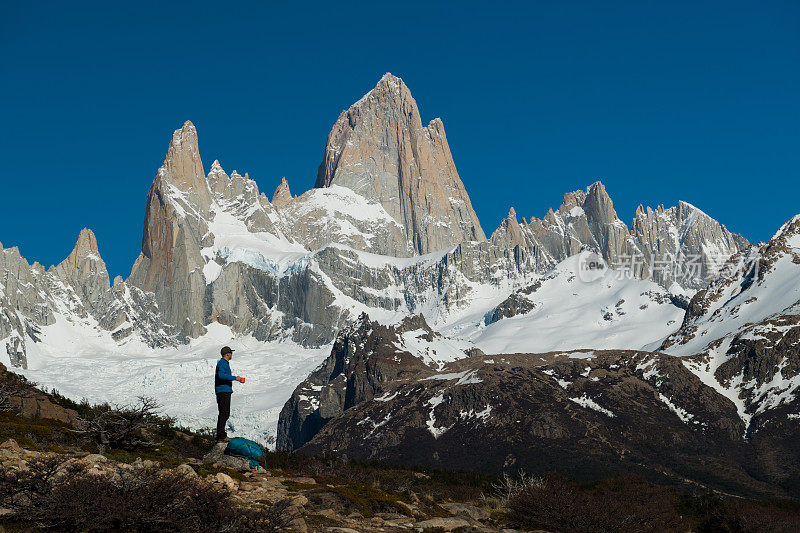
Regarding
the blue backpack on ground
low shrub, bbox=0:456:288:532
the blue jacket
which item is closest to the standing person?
the blue jacket

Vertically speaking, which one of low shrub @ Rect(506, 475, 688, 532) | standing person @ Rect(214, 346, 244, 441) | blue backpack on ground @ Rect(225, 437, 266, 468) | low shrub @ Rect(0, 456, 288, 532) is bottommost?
low shrub @ Rect(506, 475, 688, 532)

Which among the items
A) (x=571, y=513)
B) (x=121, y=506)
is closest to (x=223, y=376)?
(x=121, y=506)

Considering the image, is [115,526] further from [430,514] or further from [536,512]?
[536,512]

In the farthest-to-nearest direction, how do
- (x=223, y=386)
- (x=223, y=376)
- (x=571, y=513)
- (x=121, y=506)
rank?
1. (x=223, y=386)
2. (x=223, y=376)
3. (x=571, y=513)
4. (x=121, y=506)

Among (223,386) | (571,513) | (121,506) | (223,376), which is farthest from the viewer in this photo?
(223,386)

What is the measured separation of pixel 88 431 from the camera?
37844mm

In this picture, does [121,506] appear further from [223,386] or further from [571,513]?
[571,513]

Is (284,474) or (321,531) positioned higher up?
(284,474)

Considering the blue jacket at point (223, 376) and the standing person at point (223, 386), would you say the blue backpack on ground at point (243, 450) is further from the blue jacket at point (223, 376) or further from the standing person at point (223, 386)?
the blue jacket at point (223, 376)

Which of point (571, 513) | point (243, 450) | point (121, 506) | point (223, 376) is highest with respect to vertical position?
point (223, 376)

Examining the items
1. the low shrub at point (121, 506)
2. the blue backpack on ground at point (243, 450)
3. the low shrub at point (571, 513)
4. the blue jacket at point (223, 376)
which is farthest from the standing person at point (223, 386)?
the low shrub at point (571, 513)

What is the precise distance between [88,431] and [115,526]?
15.5m

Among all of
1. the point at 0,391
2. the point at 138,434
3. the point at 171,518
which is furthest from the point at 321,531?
the point at 0,391

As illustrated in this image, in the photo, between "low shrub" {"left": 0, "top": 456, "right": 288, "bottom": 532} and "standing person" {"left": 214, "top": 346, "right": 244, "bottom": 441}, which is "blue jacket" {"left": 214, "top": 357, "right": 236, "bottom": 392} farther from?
"low shrub" {"left": 0, "top": 456, "right": 288, "bottom": 532}
